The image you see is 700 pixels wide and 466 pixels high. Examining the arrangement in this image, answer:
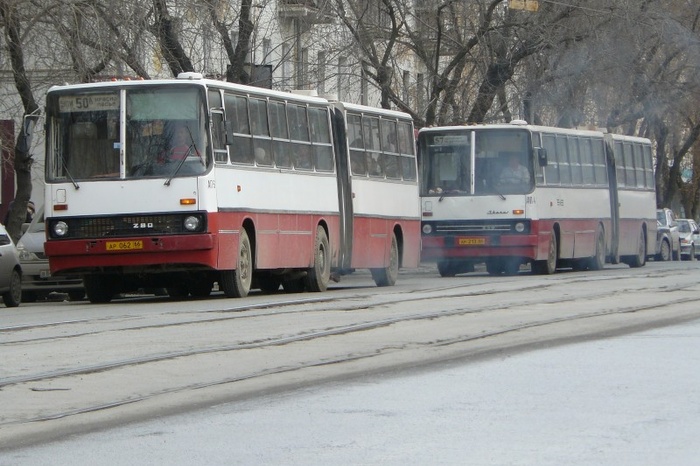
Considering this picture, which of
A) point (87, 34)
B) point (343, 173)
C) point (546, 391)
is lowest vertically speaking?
point (546, 391)

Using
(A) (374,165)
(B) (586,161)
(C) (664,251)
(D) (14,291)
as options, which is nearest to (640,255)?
(B) (586,161)

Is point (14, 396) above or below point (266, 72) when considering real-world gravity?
below

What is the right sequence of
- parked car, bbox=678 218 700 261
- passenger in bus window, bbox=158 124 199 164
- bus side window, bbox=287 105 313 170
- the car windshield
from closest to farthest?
passenger in bus window, bbox=158 124 199 164 → bus side window, bbox=287 105 313 170 → parked car, bbox=678 218 700 261 → the car windshield

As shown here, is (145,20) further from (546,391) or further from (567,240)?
(546,391)

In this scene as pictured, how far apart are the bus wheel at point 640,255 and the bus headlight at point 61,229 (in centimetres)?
2102

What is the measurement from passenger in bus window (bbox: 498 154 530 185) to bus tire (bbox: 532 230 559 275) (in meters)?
1.57

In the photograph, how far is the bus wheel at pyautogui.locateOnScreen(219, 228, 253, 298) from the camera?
21516 millimetres

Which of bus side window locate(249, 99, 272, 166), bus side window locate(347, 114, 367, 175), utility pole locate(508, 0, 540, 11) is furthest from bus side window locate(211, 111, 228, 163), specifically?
utility pole locate(508, 0, 540, 11)

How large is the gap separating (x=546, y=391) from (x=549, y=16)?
90.7ft

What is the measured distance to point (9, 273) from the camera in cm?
2303

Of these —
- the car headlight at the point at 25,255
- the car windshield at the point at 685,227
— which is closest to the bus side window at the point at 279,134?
the car headlight at the point at 25,255

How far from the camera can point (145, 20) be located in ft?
87.5

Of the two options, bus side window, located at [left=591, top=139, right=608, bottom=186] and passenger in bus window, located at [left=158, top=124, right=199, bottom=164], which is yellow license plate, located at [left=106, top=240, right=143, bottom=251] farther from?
bus side window, located at [left=591, top=139, right=608, bottom=186]

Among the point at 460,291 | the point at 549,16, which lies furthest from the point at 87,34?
the point at 549,16
